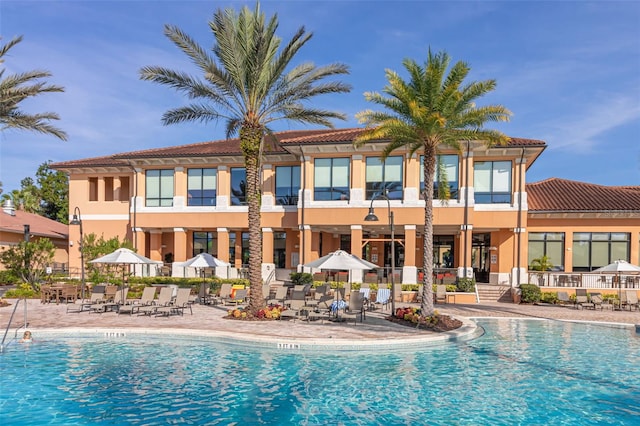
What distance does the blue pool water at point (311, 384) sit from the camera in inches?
360

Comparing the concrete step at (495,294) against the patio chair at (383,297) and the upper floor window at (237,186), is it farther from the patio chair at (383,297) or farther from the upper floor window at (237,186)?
the upper floor window at (237,186)

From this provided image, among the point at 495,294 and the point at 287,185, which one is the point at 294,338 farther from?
the point at 287,185

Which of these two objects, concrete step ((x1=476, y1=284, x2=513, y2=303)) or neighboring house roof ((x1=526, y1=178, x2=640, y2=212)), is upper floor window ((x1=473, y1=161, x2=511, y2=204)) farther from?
concrete step ((x1=476, y1=284, x2=513, y2=303))

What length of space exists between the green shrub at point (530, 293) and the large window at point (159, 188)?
2385 cm

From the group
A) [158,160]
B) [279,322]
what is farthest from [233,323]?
[158,160]

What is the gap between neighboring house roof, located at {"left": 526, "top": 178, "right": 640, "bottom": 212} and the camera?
30094 mm

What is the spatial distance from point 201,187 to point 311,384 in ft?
81.5

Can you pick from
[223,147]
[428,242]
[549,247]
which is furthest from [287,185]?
[549,247]

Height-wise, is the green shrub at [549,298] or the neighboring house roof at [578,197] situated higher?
the neighboring house roof at [578,197]

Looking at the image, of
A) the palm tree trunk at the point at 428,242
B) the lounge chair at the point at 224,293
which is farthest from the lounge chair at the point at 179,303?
the palm tree trunk at the point at 428,242

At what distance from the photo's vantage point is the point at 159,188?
1346 inches

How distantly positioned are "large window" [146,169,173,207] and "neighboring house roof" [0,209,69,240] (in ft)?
36.1

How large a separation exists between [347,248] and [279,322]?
20.2 m

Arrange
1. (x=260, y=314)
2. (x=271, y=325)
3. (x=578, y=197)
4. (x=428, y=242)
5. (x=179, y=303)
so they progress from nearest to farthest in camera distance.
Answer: (x=271, y=325)
(x=428, y=242)
(x=260, y=314)
(x=179, y=303)
(x=578, y=197)
